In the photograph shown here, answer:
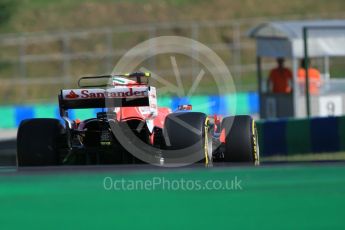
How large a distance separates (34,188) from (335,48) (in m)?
15.8

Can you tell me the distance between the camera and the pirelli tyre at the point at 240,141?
7.91 meters

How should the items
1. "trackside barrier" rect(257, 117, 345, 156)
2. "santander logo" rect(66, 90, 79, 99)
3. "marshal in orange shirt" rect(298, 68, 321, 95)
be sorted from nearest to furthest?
"santander logo" rect(66, 90, 79, 99) → "trackside barrier" rect(257, 117, 345, 156) → "marshal in orange shirt" rect(298, 68, 321, 95)

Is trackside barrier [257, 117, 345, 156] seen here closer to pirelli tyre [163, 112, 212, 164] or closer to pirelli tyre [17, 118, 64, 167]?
pirelli tyre [163, 112, 212, 164]

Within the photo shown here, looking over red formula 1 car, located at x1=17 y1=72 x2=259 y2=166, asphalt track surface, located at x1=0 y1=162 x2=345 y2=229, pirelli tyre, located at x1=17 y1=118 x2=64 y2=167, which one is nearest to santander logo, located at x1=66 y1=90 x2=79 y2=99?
red formula 1 car, located at x1=17 y1=72 x2=259 y2=166

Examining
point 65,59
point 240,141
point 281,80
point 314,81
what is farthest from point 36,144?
point 65,59

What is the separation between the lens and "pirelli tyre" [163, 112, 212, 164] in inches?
299

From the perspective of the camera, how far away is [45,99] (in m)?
31.1

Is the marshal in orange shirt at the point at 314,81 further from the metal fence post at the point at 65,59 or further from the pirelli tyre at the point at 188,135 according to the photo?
the pirelli tyre at the point at 188,135

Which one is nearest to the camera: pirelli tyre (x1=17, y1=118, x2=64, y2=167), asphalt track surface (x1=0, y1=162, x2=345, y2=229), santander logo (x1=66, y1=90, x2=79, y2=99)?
asphalt track surface (x1=0, y1=162, x2=345, y2=229)

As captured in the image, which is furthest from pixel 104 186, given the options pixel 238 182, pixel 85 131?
pixel 85 131

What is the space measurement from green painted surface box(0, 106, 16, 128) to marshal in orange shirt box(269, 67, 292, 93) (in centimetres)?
1049

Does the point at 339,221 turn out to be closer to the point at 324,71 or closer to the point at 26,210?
the point at 26,210

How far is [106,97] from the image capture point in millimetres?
8055

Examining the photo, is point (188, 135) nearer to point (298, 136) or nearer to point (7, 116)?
point (298, 136)
